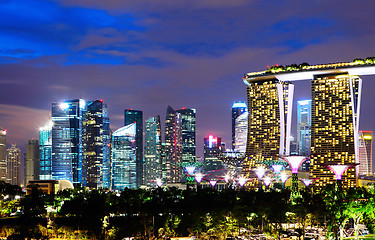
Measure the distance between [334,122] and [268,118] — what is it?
937 inches

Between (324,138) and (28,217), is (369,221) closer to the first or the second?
(28,217)

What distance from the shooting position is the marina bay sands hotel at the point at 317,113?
156m

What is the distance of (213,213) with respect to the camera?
7319 cm

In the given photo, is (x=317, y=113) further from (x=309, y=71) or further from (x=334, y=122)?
(x=309, y=71)

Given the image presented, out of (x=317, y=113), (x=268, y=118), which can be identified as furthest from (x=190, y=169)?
(x=317, y=113)

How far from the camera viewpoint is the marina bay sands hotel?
156 metres

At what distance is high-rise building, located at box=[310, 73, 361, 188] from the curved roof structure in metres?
2.02

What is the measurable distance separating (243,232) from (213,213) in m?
6.19

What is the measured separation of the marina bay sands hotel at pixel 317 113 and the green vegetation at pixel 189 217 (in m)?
64.9

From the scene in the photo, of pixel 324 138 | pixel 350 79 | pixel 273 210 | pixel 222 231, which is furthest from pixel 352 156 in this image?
pixel 222 231

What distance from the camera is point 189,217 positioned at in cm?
7588

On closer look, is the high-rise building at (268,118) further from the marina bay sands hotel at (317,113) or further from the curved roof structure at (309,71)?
the curved roof structure at (309,71)

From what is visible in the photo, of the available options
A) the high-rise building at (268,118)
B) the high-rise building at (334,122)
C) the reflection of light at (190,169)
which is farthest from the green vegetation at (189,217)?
the high-rise building at (268,118)

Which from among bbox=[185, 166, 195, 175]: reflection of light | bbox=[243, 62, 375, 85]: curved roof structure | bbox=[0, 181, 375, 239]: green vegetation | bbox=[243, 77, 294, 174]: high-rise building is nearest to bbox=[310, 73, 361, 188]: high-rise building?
bbox=[243, 62, 375, 85]: curved roof structure
